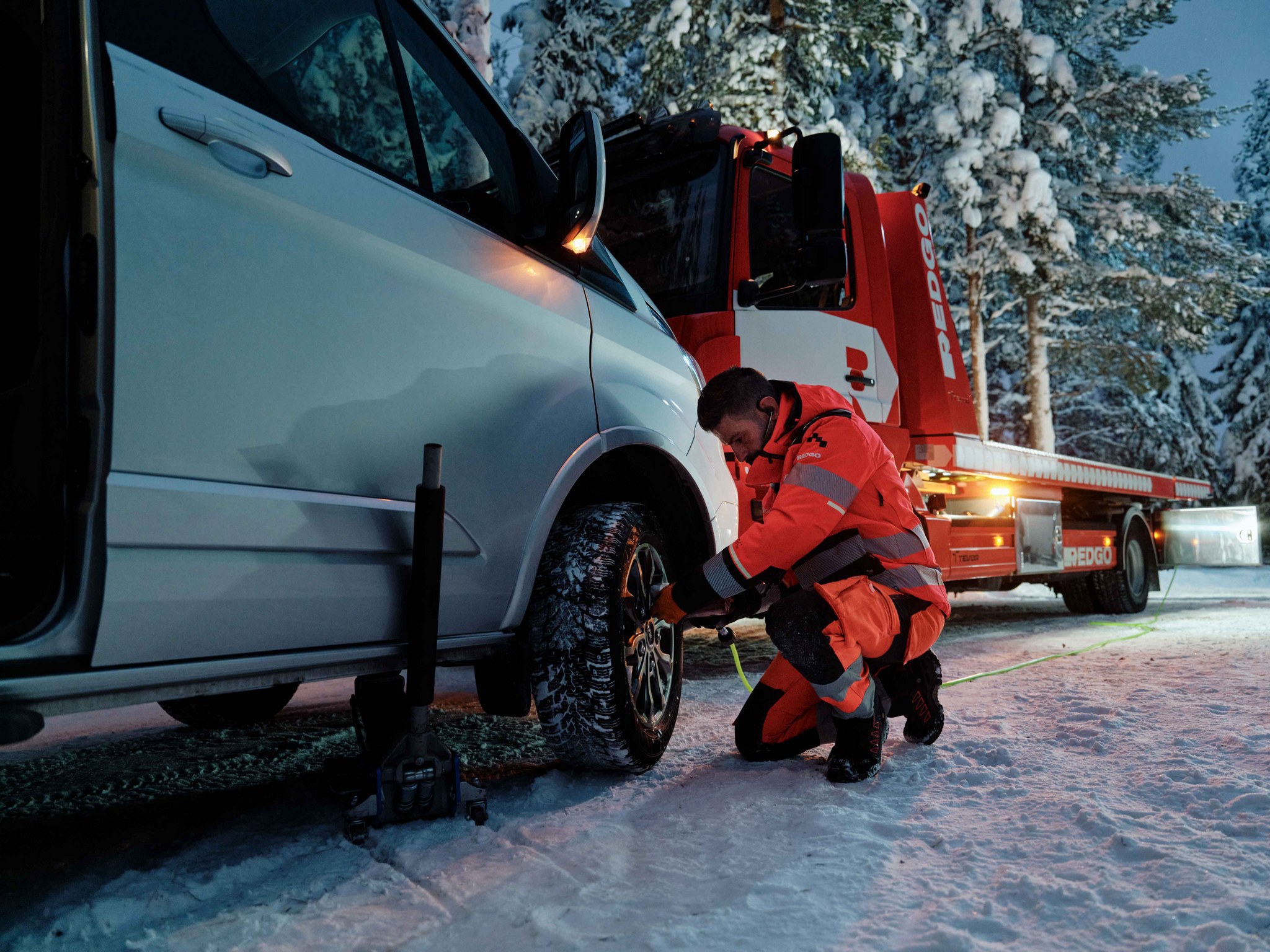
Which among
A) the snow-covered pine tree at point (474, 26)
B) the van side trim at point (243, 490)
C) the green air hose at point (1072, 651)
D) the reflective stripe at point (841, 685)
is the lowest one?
the green air hose at point (1072, 651)

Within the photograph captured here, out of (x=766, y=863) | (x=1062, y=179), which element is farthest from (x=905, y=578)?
(x=1062, y=179)

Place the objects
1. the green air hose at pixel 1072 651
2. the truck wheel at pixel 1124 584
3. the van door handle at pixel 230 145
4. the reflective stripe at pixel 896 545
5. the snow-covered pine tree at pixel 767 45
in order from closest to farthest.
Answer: the van door handle at pixel 230 145 < the reflective stripe at pixel 896 545 < the green air hose at pixel 1072 651 < the truck wheel at pixel 1124 584 < the snow-covered pine tree at pixel 767 45

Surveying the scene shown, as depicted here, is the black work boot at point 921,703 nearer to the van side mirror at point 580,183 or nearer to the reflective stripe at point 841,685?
the reflective stripe at point 841,685

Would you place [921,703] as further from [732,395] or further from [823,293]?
[823,293]

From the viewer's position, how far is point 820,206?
3.85 meters

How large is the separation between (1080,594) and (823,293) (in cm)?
508

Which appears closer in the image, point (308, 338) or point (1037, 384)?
point (308, 338)

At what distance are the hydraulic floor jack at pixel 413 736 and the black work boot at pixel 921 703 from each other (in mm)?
1387

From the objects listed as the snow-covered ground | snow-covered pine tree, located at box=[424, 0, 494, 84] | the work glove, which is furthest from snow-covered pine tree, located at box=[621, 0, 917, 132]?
the snow-covered ground

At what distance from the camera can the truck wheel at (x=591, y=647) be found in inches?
93.0

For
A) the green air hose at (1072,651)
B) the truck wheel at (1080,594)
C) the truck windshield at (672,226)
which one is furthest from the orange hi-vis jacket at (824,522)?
the truck wheel at (1080,594)

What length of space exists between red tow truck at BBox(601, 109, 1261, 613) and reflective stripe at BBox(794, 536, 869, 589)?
105 cm

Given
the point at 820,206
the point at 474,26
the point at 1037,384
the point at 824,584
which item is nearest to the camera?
the point at 824,584

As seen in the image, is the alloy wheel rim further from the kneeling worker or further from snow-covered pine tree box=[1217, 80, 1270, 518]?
snow-covered pine tree box=[1217, 80, 1270, 518]
